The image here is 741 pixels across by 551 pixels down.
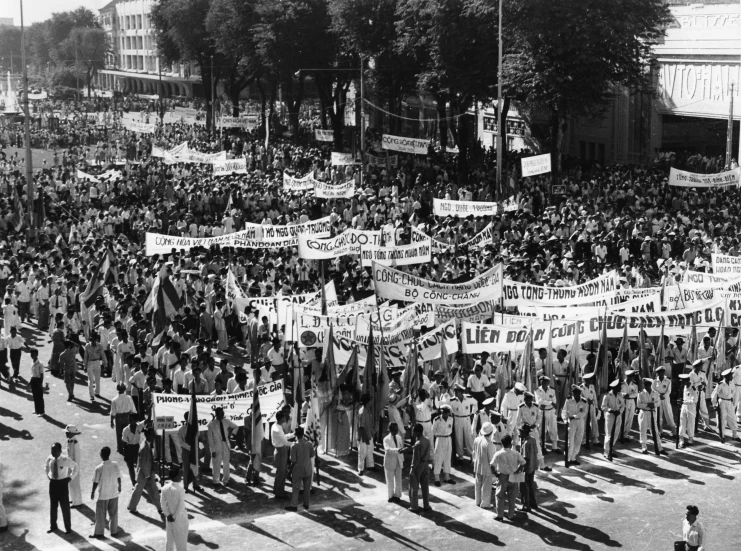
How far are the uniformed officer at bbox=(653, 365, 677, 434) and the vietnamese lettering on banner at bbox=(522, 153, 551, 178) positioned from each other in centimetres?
1590

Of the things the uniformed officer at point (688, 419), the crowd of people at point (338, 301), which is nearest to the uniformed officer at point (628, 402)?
the crowd of people at point (338, 301)

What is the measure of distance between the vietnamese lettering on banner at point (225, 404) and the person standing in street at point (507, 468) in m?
3.34

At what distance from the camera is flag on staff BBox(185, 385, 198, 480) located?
1606cm

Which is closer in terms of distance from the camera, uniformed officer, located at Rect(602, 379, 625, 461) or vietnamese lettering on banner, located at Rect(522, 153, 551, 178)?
uniformed officer, located at Rect(602, 379, 625, 461)

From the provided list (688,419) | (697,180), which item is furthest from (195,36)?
(688,419)

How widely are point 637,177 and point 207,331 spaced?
66.7 ft

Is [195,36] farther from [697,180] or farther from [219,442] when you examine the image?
[219,442]

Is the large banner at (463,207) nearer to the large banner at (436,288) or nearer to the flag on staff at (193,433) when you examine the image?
the large banner at (436,288)

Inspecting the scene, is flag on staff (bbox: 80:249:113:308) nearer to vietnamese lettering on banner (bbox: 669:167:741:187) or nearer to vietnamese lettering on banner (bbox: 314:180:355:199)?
vietnamese lettering on banner (bbox: 314:180:355:199)

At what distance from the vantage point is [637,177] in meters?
38.8

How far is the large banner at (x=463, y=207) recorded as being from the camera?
29.2 m

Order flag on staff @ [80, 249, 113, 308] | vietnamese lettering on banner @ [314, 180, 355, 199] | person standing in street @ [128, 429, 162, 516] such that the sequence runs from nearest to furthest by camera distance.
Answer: person standing in street @ [128, 429, 162, 516] < flag on staff @ [80, 249, 113, 308] < vietnamese lettering on banner @ [314, 180, 355, 199]

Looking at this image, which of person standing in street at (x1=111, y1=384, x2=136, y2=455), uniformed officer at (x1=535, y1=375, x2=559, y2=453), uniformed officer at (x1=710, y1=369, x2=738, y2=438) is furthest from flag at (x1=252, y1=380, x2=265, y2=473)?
uniformed officer at (x1=710, y1=369, x2=738, y2=438)

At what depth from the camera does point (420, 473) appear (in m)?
15.4
